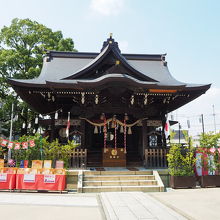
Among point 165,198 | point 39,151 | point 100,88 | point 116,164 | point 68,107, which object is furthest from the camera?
point 68,107

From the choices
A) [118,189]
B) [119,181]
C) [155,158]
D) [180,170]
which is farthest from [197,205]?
[155,158]

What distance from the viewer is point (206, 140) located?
9711 mm

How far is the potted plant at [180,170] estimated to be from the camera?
9.05m

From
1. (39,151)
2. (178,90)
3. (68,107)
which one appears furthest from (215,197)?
(68,107)

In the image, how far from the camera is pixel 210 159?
9.71m

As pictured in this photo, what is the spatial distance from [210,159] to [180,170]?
6.21 ft

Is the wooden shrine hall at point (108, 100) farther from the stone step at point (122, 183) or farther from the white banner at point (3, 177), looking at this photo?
the white banner at point (3, 177)

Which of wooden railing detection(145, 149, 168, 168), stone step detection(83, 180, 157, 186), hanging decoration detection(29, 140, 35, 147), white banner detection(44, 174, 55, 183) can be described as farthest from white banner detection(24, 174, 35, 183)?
wooden railing detection(145, 149, 168, 168)

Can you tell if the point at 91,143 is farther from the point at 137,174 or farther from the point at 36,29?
the point at 36,29

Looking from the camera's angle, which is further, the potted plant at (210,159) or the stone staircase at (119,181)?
the potted plant at (210,159)

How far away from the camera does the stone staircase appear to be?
329 inches

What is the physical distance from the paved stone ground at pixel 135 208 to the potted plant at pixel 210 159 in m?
4.23

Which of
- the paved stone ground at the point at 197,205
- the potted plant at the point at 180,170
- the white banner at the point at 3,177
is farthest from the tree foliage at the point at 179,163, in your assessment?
the white banner at the point at 3,177

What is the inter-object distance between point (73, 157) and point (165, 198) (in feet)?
16.8
